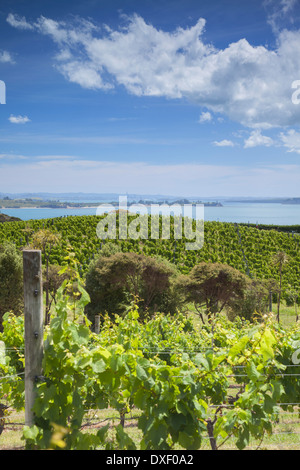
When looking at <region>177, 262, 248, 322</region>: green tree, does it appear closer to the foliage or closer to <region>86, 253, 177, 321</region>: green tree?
<region>86, 253, 177, 321</region>: green tree

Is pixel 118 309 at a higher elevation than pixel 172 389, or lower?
lower

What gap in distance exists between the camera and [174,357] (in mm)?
3109

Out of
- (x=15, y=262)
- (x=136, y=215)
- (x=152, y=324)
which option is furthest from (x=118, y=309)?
(x=136, y=215)

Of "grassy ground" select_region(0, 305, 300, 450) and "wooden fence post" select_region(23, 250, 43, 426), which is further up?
"wooden fence post" select_region(23, 250, 43, 426)

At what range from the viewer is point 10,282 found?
17.9 metres

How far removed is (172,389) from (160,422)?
0.24m

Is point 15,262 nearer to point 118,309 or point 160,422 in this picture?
point 118,309

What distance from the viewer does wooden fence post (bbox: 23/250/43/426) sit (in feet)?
8.18

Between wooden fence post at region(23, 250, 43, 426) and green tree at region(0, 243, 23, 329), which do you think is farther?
green tree at region(0, 243, 23, 329)

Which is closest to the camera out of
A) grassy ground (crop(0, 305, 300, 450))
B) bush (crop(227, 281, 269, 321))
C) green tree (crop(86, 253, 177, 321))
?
grassy ground (crop(0, 305, 300, 450))

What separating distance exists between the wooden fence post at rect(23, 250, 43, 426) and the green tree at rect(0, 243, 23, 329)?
Answer: 1600cm

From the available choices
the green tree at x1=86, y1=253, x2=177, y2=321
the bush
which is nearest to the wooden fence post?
the green tree at x1=86, y1=253, x2=177, y2=321

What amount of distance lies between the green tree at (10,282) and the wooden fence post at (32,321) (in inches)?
630

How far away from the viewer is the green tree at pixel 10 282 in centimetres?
1752
